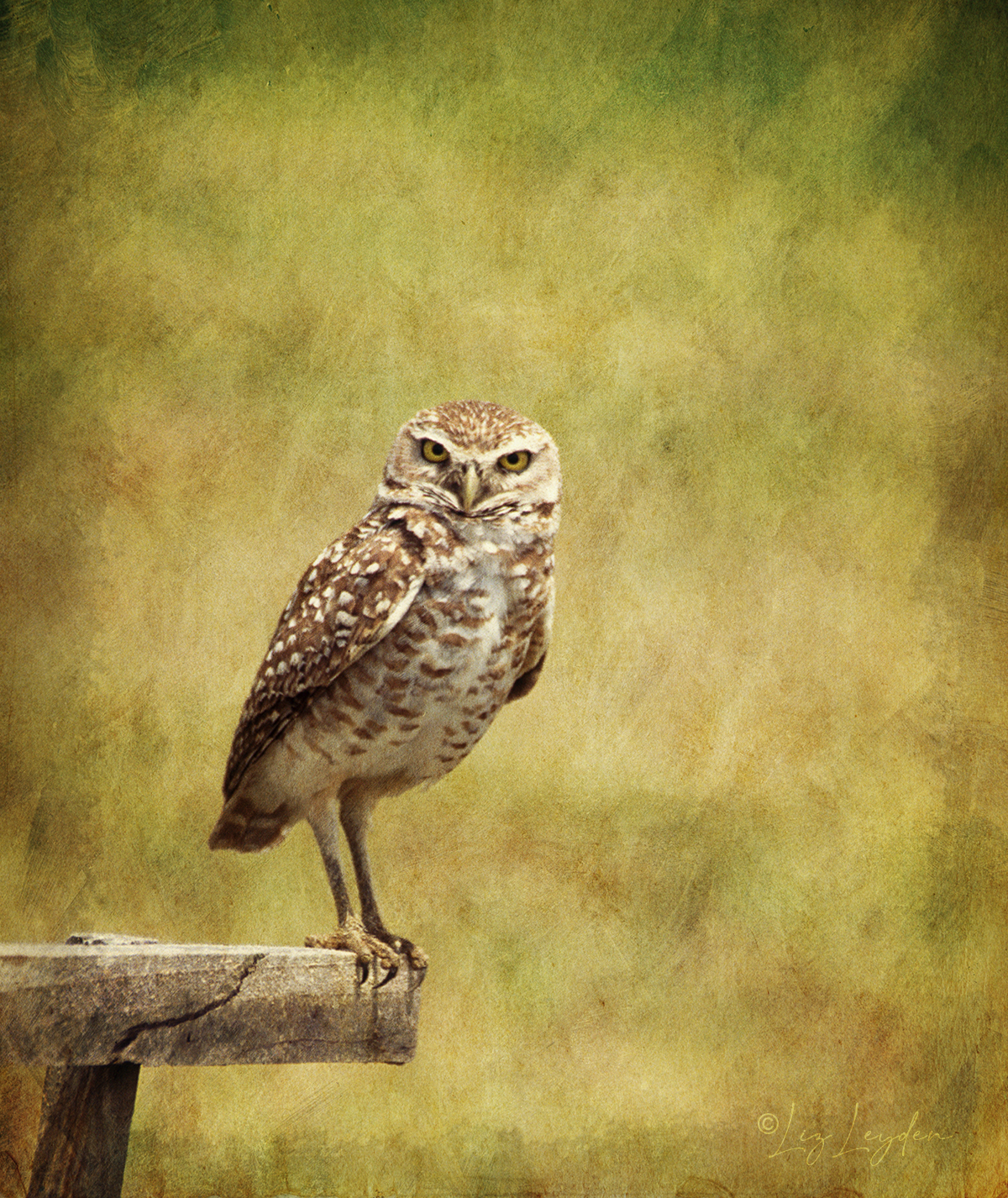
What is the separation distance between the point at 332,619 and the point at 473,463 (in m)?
0.39

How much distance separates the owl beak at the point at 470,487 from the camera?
81.0 inches

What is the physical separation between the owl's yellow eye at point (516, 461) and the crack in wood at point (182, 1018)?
984mm

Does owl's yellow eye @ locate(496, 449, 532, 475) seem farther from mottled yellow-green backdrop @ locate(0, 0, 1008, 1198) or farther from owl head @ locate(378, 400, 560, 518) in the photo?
mottled yellow-green backdrop @ locate(0, 0, 1008, 1198)

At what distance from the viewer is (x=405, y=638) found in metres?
2.02

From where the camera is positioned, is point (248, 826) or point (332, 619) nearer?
point (332, 619)

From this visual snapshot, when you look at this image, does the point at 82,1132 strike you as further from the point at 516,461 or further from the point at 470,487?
the point at 516,461

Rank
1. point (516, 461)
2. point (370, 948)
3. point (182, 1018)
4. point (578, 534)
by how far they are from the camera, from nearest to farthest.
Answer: point (182, 1018) → point (370, 948) → point (516, 461) → point (578, 534)

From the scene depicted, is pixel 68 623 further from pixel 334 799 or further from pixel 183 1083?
pixel 183 1083

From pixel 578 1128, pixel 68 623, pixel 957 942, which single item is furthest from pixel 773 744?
pixel 68 623

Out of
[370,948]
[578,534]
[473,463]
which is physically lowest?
[370,948]

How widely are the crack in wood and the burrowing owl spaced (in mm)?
335

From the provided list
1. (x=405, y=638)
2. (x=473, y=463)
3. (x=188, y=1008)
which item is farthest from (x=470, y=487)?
(x=188, y=1008)

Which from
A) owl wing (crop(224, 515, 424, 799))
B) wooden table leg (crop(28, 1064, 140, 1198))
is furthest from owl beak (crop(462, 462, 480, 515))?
wooden table leg (crop(28, 1064, 140, 1198))

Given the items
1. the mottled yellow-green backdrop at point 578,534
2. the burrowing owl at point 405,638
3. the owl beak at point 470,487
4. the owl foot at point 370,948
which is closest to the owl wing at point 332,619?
the burrowing owl at point 405,638
